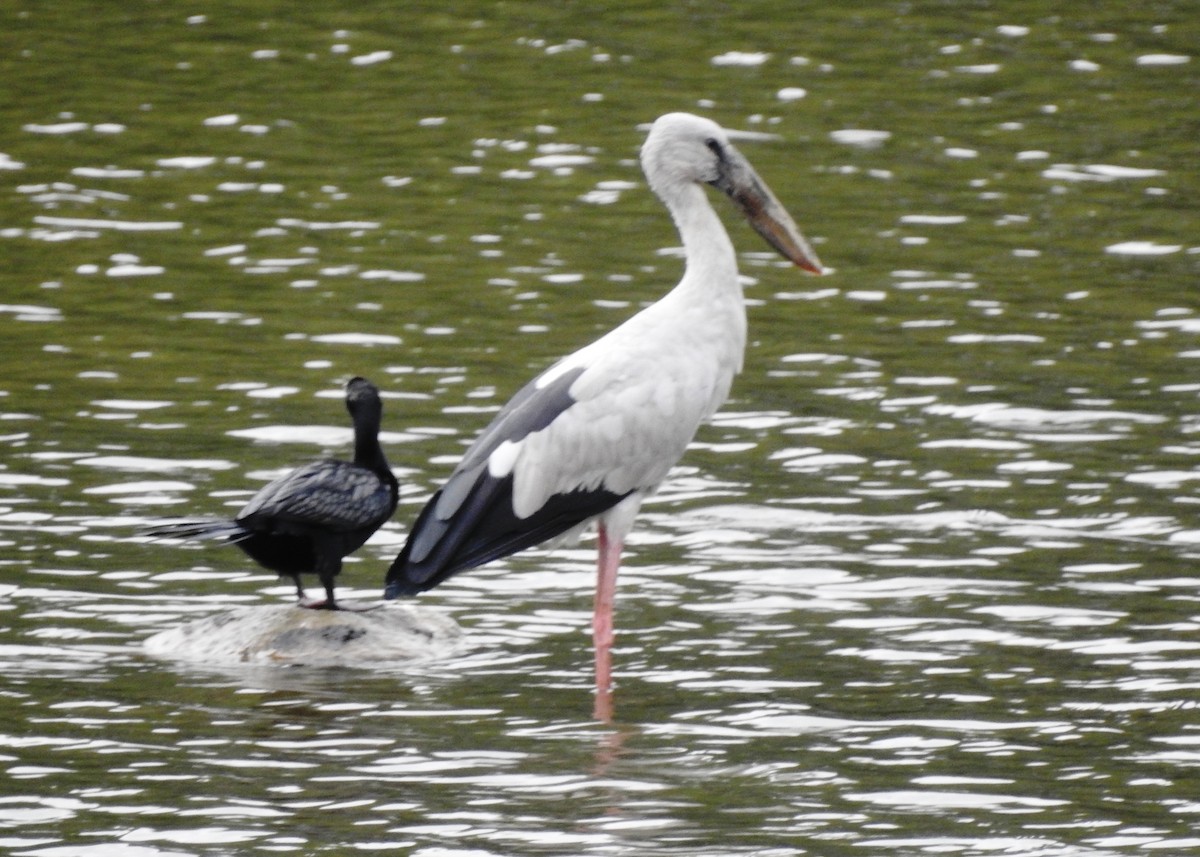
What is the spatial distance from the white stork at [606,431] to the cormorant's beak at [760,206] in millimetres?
185

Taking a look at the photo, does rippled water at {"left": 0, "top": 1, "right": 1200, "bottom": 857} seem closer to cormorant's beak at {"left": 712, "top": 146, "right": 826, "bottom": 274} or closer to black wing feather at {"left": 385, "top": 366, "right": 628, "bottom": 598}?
black wing feather at {"left": 385, "top": 366, "right": 628, "bottom": 598}

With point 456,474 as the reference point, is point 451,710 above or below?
below

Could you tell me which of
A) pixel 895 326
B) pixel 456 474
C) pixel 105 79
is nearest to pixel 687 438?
pixel 456 474

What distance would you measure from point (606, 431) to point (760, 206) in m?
1.43

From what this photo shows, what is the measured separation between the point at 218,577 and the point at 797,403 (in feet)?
11.4

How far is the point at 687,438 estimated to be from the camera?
9.29 m

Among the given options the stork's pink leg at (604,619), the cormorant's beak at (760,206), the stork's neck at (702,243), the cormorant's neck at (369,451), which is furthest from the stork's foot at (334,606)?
the cormorant's beak at (760,206)

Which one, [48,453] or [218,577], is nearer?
[218,577]

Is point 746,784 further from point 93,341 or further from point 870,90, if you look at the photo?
point 870,90

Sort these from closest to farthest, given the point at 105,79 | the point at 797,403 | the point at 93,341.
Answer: the point at 797,403, the point at 93,341, the point at 105,79

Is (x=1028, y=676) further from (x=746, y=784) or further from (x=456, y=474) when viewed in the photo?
(x=456, y=474)

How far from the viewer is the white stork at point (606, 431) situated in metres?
8.81

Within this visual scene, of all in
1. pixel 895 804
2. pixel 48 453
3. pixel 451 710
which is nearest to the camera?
pixel 895 804

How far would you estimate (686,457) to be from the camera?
11.7m
